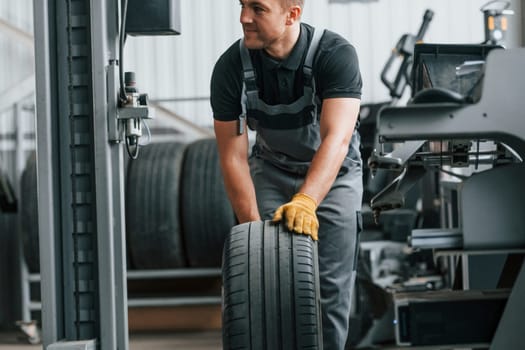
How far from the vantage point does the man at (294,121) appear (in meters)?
2.69

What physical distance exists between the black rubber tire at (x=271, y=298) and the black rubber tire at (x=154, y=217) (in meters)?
2.92

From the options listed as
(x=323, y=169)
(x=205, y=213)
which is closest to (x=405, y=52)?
(x=205, y=213)

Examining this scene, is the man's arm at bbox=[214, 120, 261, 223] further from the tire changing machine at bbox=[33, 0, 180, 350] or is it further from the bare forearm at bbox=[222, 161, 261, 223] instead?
the tire changing machine at bbox=[33, 0, 180, 350]

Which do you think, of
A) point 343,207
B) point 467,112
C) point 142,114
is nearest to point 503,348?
point 467,112

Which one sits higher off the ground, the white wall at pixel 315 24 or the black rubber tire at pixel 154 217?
the white wall at pixel 315 24

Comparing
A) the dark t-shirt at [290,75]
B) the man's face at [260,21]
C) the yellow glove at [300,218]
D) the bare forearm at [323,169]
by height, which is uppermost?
the man's face at [260,21]

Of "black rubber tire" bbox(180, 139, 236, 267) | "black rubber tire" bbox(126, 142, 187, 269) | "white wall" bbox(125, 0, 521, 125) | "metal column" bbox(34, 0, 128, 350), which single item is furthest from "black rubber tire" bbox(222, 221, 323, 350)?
"white wall" bbox(125, 0, 521, 125)

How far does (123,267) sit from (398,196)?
0.85 meters

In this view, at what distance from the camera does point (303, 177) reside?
9.45 feet

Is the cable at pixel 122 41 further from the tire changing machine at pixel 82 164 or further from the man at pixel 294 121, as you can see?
the man at pixel 294 121

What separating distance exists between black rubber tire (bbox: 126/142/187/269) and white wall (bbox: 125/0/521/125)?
3.94ft

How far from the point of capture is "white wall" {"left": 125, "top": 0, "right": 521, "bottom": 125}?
20.8 feet

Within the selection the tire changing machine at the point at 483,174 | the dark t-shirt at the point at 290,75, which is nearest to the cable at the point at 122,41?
the dark t-shirt at the point at 290,75

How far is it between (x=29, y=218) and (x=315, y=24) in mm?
2420
